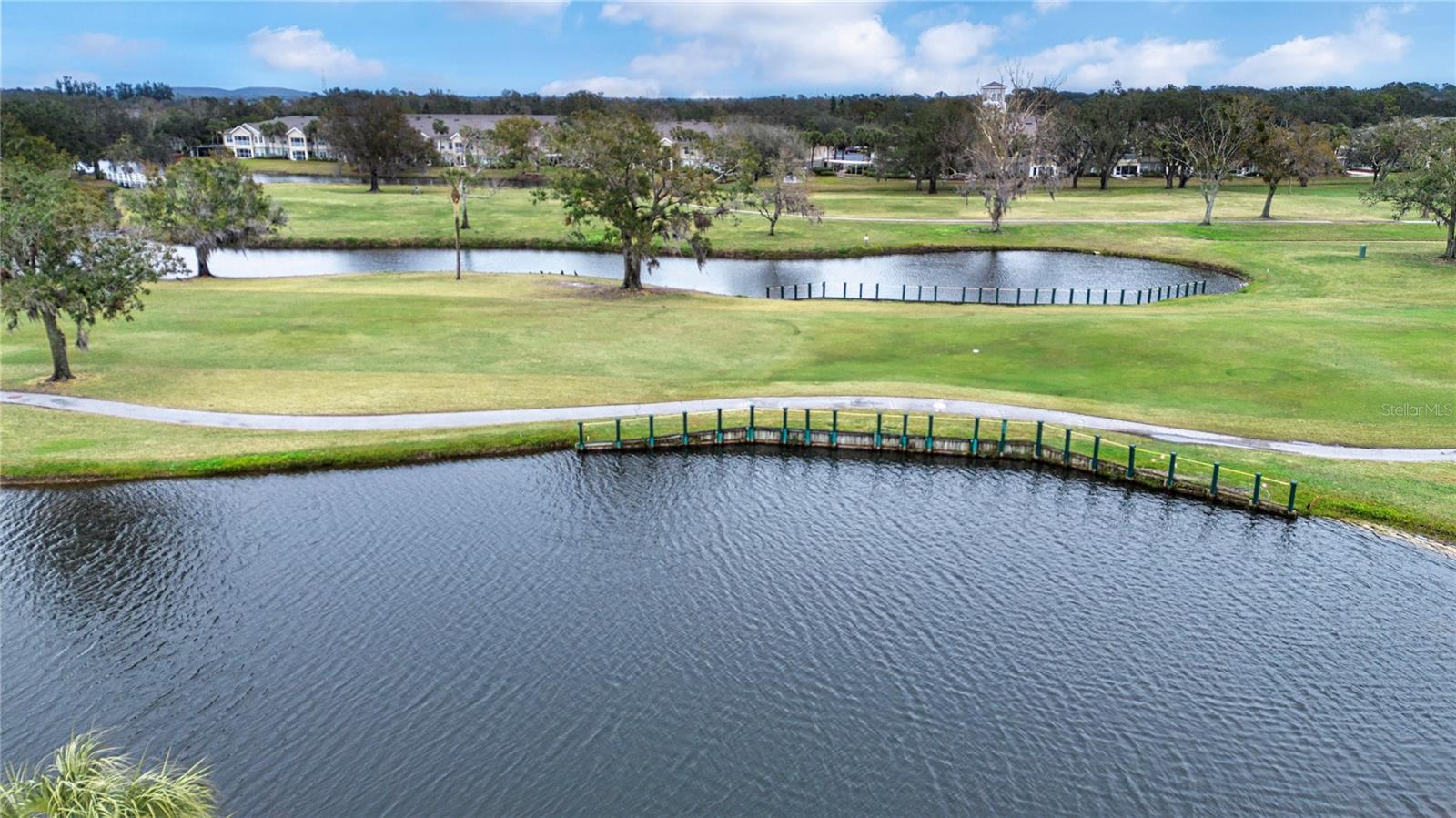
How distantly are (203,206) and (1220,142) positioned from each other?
4853 inches

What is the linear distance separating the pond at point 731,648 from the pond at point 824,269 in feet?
175

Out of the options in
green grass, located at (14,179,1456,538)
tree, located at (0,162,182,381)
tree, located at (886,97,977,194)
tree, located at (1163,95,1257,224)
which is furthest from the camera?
tree, located at (886,97,977,194)

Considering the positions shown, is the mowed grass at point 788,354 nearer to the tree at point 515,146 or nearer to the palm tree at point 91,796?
the palm tree at point 91,796

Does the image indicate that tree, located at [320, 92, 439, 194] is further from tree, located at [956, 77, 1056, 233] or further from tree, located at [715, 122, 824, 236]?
tree, located at [956, 77, 1056, 233]

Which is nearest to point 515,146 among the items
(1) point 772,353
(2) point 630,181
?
(2) point 630,181

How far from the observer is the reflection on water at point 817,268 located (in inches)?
3676

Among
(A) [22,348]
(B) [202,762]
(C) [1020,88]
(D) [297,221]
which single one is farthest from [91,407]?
(C) [1020,88]

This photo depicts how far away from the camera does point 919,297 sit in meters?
85.4

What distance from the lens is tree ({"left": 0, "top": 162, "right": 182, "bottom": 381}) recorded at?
161ft

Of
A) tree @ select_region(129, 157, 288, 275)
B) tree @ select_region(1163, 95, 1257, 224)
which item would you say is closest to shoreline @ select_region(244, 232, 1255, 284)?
tree @ select_region(129, 157, 288, 275)

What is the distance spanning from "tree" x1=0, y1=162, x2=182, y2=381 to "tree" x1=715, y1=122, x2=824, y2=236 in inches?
1907

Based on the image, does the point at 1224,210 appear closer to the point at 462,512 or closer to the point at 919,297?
the point at 919,297

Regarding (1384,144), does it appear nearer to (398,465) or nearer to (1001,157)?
(1001,157)

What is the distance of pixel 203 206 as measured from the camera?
9244 centimetres
